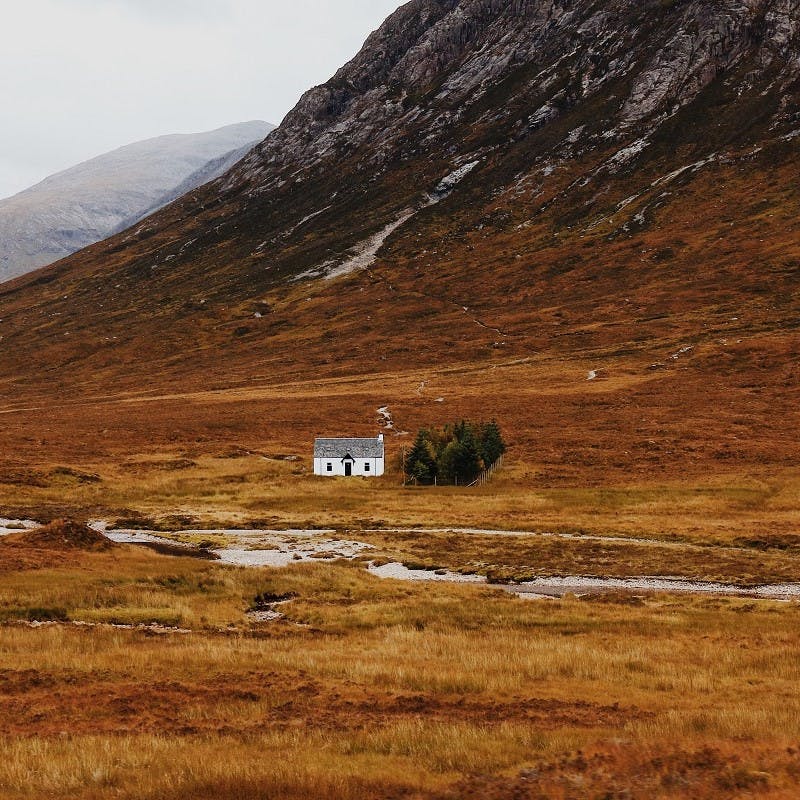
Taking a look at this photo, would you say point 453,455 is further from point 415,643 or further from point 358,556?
point 415,643

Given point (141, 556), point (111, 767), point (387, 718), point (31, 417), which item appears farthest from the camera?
point (31, 417)

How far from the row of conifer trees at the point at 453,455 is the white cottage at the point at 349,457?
4717mm

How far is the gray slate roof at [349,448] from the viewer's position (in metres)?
100

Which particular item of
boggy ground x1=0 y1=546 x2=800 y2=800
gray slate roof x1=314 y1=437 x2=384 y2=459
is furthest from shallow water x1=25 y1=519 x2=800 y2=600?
gray slate roof x1=314 y1=437 x2=384 y2=459

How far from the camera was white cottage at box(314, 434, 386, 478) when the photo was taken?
99.8 m

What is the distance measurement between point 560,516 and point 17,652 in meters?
55.4

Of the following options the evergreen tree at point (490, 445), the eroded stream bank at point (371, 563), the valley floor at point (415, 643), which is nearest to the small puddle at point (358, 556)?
the eroded stream bank at point (371, 563)

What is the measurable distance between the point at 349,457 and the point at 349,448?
3.99ft

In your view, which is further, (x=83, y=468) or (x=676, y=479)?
(x=83, y=468)

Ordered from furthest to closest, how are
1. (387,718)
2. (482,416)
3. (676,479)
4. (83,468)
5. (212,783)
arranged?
1. (482,416)
2. (83,468)
3. (676,479)
4. (387,718)
5. (212,783)

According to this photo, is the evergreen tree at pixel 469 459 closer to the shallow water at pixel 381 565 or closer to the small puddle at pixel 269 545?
the shallow water at pixel 381 565

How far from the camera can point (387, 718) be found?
54.6ft

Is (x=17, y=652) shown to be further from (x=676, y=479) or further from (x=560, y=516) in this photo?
(x=676, y=479)

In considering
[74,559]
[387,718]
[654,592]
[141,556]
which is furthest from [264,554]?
[387,718]
